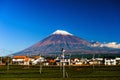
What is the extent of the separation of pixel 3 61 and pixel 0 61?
1.72 m

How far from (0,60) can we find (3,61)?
219 inches

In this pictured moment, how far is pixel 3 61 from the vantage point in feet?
609

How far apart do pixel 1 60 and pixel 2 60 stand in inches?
188

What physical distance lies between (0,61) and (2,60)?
6.56ft

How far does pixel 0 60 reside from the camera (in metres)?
190

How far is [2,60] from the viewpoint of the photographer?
7357 inches

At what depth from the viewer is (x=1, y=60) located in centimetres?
18212

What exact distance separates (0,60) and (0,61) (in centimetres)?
535

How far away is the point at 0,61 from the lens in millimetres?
185125

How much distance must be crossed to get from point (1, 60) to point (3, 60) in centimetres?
403

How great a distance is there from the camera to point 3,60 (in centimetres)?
18612

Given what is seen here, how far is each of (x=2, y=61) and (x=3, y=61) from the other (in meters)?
0.84

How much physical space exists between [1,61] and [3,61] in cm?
489

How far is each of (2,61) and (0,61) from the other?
1334 mm
